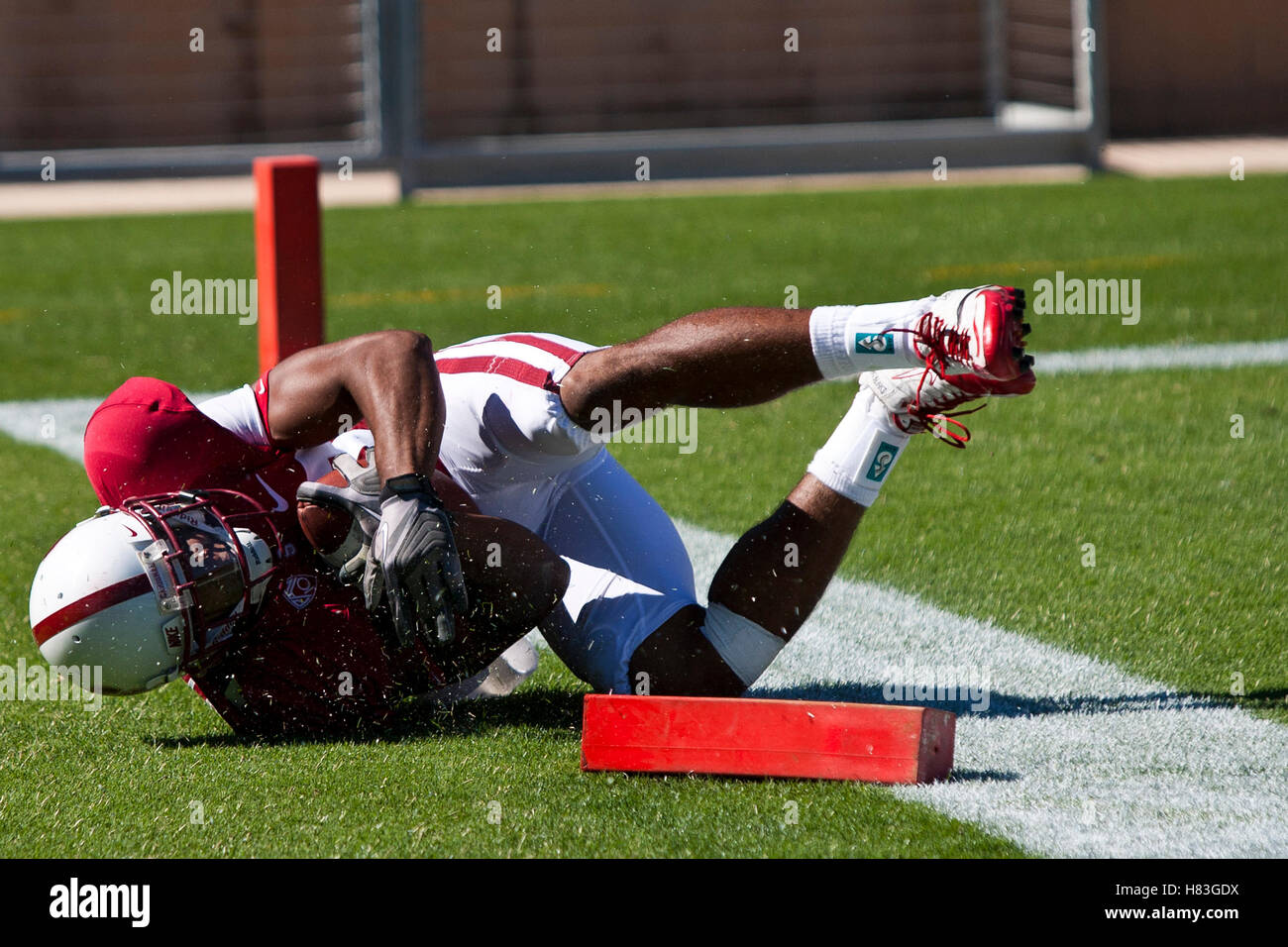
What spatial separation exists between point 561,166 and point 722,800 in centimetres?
1190

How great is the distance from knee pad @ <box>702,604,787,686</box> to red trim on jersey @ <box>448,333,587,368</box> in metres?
0.63

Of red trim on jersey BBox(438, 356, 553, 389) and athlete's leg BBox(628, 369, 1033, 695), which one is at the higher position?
red trim on jersey BBox(438, 356, 553, 389)

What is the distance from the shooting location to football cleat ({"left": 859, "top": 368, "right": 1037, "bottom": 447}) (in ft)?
10.6

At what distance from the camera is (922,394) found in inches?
133

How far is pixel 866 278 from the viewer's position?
8.97m

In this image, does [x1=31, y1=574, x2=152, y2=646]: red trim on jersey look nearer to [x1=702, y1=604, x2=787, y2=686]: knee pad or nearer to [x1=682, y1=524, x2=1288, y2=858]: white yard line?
[x1=702, y1=604, x2=787, y2=686]: knee pad

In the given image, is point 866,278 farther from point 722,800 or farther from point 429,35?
point 429,35

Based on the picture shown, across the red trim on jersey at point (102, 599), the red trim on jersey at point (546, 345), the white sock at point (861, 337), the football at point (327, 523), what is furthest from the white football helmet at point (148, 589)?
the white sock at point (861, 337)
